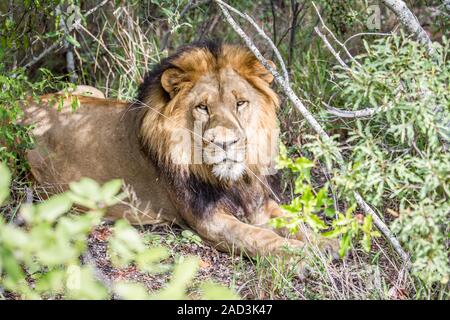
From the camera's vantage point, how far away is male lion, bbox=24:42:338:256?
5293 mm

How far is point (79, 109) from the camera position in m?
6.35

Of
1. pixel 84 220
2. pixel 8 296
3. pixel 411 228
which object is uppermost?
pixel 84 220

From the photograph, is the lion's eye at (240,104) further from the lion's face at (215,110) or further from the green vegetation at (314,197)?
the green vegetation at (314,197)

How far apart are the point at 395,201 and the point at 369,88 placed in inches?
63.1

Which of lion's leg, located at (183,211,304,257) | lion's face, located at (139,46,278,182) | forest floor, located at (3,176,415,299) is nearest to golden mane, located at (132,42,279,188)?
lion's face, located at (139,46,278,182)

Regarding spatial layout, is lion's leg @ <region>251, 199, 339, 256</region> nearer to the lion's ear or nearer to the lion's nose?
the lion's nose

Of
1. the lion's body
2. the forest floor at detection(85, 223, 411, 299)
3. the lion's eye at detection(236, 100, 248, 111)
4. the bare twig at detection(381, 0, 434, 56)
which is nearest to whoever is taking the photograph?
the forest floor at detection(85, 223, 411, 299)

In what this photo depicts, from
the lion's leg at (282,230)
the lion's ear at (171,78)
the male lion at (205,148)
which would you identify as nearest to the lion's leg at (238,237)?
the male lion at (205,148)

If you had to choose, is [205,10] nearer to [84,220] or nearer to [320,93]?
[320,93]

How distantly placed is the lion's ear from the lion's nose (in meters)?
0.58

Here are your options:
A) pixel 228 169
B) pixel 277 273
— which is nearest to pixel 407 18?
pixel 228 169

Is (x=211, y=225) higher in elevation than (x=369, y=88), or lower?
lower
